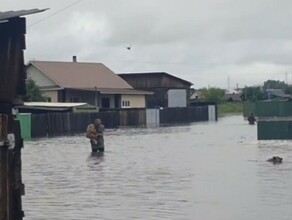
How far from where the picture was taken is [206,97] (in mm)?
136125

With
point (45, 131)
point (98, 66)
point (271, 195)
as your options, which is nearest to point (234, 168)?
point (271, 195)

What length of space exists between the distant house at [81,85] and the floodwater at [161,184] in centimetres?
4407

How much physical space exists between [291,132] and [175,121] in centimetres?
4214

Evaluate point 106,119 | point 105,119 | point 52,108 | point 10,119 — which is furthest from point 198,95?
point 10,119

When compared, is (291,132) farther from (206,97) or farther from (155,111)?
(206,97)

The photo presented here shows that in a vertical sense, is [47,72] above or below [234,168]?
above

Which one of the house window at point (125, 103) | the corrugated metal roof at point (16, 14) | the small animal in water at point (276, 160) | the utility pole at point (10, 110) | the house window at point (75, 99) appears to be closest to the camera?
the corrugated metal roof at point (16, 14)

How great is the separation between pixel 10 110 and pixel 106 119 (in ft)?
190

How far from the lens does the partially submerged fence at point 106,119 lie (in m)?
55.6

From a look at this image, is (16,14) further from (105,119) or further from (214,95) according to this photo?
(214,95)

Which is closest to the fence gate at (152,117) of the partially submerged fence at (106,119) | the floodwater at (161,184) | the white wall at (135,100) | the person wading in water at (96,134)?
the partially submerged fence at (106,119)

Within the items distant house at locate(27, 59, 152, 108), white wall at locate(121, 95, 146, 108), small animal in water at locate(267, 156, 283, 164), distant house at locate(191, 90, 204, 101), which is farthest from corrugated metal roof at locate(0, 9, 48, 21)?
distant house at locate(191, 90, 204, 101)

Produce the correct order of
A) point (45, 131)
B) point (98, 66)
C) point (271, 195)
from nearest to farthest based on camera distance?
point (271, 195)
point (45, 131)
point (98, 66)

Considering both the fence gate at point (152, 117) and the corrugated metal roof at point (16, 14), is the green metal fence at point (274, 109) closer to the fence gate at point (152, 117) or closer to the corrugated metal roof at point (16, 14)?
the fence gate at point (152, 117)
